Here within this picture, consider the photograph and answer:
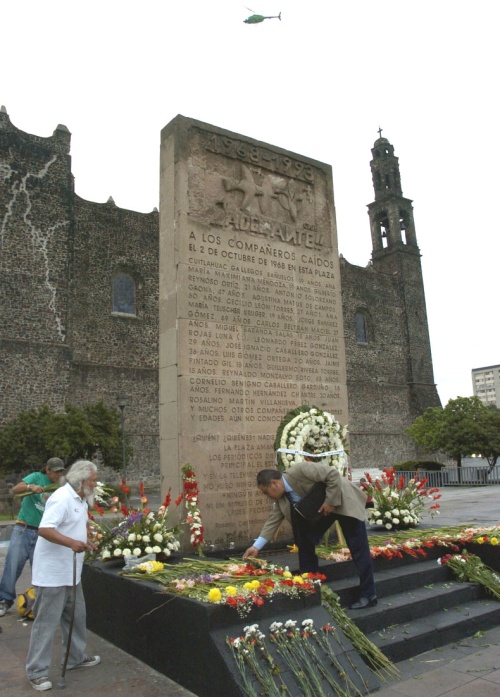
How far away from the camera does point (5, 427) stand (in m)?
21.8

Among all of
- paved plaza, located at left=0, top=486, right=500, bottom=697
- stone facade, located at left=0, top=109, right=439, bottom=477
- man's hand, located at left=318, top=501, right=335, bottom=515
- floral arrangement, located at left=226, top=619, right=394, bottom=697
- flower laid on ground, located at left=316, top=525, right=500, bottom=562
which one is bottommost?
paved plaza, located at left=0, top=486, right=500, bottom=697

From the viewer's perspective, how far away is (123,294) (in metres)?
30.0

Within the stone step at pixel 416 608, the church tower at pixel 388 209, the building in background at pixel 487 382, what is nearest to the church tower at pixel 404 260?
the church tower at pixel 388 209

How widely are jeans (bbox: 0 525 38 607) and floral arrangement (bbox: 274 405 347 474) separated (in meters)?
2.89

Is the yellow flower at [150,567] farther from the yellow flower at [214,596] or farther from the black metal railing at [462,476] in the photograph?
the black metal railing at [462,476]

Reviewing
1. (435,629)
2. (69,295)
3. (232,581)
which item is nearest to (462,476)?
(69,295)

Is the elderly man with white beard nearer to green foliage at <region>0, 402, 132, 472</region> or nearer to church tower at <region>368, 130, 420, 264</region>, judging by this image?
green foliage at <region>0, 402, 132, 472</region>

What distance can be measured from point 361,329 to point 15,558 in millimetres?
38196

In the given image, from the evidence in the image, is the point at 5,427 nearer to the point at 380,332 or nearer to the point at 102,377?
the point at 102,377

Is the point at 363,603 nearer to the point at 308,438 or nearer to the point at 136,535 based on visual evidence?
the point at 136,535

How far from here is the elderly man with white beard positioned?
13.4ft

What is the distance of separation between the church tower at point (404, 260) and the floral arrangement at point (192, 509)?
3835 centimetres

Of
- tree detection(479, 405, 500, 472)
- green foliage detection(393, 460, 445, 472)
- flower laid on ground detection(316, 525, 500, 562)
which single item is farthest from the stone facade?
flower laid on ground detection(316, 525, 500, 562)

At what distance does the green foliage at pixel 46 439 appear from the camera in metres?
20.8
